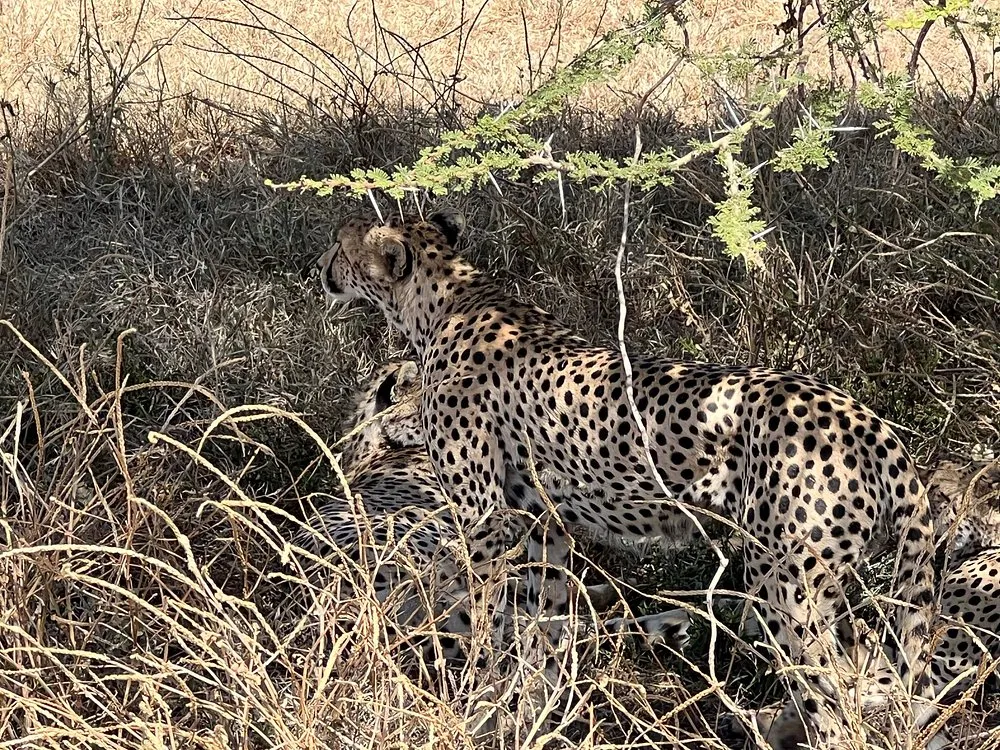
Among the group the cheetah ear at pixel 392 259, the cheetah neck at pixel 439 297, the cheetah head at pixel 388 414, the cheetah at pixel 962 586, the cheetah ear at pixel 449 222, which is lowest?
the cheetah at pixel 962 586

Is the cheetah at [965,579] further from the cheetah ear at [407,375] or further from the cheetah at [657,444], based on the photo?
the cheetah ear at [407,375]

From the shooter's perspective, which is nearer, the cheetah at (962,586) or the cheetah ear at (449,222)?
the cheetah at (962,586)

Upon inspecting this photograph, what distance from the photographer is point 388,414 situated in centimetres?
455

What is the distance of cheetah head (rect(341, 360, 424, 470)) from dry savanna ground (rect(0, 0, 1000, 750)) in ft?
0.47

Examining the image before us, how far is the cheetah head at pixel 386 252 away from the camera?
4.30 meters

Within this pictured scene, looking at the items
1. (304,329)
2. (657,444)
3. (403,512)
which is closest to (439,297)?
(403,512)

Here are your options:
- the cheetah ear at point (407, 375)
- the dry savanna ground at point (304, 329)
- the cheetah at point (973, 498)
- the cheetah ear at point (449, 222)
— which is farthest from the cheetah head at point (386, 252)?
the cheetah at point (973, 498)

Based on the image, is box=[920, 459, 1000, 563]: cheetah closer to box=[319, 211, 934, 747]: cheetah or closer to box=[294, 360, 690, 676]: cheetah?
box=[319, 211, 934, 747]: cheetah

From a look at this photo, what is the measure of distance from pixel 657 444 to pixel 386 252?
1249mm

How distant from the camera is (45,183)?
6391 mm

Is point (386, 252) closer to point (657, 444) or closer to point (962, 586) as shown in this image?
point (657, 444)

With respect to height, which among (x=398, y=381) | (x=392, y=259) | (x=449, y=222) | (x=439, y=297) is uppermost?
(x=449, y=222)

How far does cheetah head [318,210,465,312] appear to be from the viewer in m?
4.30

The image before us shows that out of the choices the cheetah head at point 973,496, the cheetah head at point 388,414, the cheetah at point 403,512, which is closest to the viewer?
the cheetah at point 403,512
